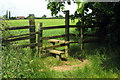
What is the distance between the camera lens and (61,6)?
9.11 metres

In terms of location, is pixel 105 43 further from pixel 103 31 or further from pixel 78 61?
pixel 78 61

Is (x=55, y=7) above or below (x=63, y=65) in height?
above

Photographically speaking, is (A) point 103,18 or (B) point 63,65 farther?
(A) point 103,18

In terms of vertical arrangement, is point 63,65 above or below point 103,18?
below

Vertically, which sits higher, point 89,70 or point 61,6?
point 61,6

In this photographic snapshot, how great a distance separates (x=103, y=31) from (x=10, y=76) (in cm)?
613

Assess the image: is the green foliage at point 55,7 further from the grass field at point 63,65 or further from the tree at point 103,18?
the grass field at point 63,65

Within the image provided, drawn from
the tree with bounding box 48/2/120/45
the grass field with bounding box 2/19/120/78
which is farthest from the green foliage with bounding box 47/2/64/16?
the grass field with bounding box 2/19/120/78

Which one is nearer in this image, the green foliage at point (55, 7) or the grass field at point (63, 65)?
the grass field at point (63, 65)

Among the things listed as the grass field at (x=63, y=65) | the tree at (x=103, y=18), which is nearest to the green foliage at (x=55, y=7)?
the tree at (x=103, y=18)

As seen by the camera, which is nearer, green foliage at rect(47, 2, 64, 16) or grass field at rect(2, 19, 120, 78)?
grass field at rect(2, 19, 120, 78)

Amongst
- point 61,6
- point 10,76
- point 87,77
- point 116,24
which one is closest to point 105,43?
point 116,24

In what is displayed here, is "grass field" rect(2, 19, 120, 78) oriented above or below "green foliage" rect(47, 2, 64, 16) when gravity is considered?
below

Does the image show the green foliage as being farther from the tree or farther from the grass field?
the grass field
